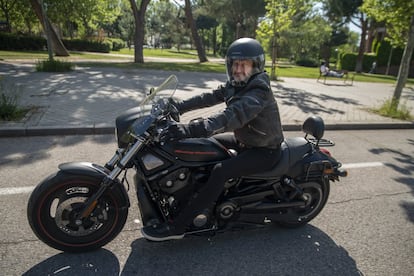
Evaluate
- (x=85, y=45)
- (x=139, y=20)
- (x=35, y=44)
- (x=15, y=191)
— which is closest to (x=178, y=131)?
(x=15, y=191)

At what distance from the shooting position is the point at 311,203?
310cm

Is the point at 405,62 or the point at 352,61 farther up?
the point at 352,61

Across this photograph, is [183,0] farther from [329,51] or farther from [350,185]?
[329,51]

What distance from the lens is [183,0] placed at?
23.0 metres

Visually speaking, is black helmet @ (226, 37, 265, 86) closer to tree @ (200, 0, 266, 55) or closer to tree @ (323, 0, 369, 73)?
tree @ (200, 0, 266, 55)

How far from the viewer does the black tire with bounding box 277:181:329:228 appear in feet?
9.86

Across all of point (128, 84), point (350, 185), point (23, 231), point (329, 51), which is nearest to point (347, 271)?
point (350, 185)

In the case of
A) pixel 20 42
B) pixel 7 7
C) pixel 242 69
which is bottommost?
pixel 242 69

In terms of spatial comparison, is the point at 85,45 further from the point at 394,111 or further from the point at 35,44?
the point at 394,111

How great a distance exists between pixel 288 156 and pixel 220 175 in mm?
748

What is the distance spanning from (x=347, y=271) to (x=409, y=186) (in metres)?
2.51

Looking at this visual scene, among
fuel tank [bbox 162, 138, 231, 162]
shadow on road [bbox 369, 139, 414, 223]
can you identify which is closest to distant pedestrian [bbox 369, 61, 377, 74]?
shadow on road [bbox 369, 139, 414, 223]

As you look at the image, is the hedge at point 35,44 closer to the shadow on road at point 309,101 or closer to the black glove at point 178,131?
the shadow on road at point 309,101

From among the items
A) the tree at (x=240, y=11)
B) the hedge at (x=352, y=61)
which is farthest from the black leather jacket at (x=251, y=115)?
the hedge at (x=352, y=61)
